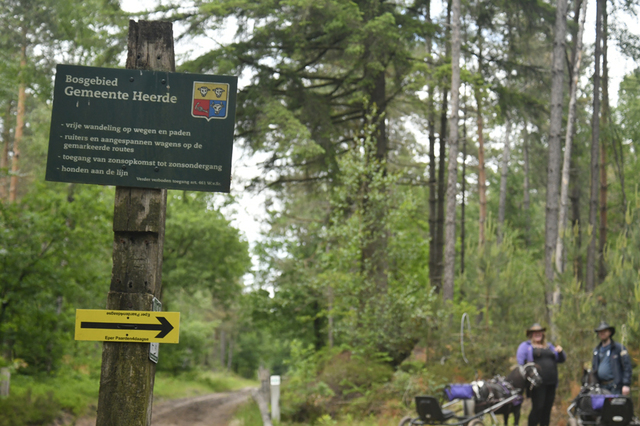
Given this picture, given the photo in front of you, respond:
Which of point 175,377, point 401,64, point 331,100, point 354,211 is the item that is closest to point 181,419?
point 354,211

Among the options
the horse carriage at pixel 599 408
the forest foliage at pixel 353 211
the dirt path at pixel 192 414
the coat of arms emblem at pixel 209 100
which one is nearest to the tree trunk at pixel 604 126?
the forest foliage at pixel 353 211

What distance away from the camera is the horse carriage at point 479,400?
32.1ft

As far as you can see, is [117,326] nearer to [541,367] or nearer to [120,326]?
[120,326]

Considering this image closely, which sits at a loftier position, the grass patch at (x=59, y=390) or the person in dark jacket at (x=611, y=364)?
the person in dark jacket at (x=611, y=364)

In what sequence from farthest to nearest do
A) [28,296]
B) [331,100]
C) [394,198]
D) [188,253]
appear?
[188,253] → [331,100] → [394,198] → [28,296]

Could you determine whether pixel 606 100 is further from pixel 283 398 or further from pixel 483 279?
pixel 283 398

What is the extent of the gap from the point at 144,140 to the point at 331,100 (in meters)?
15.4

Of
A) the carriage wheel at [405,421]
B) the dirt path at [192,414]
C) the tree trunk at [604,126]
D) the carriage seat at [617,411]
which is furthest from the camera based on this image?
the tree trunk at [604,126]

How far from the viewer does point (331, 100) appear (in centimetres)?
1952

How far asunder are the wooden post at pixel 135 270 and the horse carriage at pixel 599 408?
23.9 ft

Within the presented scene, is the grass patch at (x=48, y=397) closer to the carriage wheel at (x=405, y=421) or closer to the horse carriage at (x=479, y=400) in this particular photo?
the carriage wheel at (x=405, y=421)

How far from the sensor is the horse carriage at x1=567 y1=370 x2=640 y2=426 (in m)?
9.12

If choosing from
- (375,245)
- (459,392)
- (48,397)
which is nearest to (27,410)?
(48,397)

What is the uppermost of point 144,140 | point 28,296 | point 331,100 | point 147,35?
point 331,100
